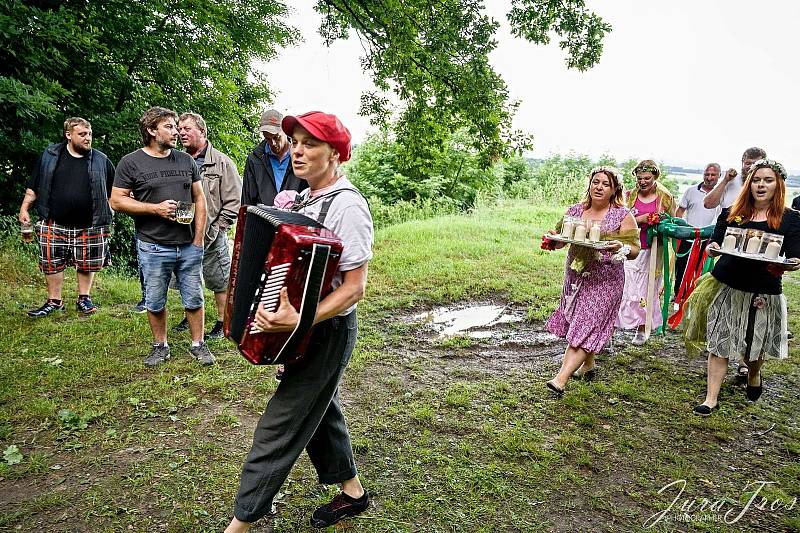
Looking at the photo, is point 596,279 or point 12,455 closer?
point 12,455

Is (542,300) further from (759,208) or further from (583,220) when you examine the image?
(759,208)

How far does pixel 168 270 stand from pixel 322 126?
303 centimetres

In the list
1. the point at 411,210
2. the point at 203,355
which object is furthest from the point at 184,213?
the point at 411,210

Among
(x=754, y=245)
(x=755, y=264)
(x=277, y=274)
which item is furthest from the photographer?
(x=755, y=264)

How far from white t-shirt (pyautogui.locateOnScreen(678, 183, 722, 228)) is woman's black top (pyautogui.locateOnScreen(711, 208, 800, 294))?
276 cm

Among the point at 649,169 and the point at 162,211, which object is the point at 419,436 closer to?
the point at 162,211

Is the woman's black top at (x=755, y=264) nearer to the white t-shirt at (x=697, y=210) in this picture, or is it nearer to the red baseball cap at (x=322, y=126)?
the white t-shirt at (x=697, y=210)

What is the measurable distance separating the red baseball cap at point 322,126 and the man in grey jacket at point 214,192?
3.20 meters

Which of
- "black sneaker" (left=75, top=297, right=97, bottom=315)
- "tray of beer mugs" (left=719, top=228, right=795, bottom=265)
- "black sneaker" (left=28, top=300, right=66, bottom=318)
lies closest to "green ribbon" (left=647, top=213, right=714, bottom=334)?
"tray of beer mugs" (left=719, top=228, right=795, bottom=265)

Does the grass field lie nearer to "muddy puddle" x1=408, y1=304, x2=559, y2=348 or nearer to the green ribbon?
"muddy puddle" x1=408, y1=304, x2=559, y2=348

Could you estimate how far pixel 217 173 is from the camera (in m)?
5.50

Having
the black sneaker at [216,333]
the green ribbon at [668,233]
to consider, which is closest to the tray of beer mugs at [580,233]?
the green ribbon at [668,233]

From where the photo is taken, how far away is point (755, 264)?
4.27 metres

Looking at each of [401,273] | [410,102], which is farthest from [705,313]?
[410,102]
